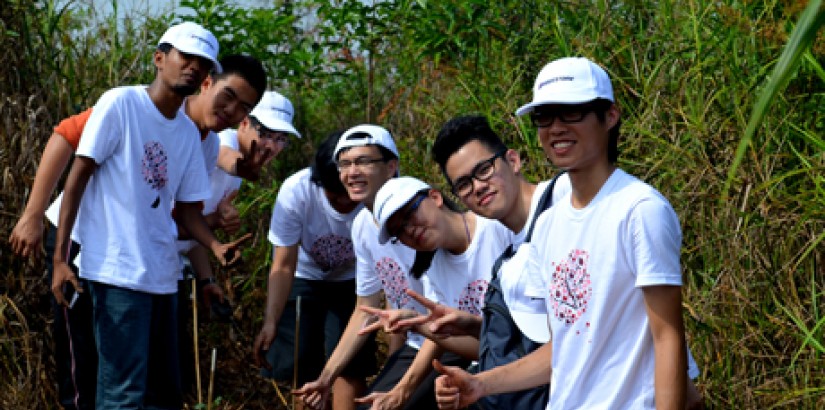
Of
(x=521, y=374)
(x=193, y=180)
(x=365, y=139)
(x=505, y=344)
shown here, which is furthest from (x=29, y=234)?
(x=521, y=374)

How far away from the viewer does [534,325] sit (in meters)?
3.16

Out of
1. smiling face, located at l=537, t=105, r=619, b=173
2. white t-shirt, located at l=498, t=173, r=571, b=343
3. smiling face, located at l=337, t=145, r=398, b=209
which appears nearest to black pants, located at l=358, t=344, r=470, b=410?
smiling face, located at l=337, t=145, r=398, b=209

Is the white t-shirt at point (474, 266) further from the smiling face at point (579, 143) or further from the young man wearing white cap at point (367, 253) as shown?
the smiling face at point (579, 143)

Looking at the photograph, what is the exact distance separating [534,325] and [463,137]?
880 millimetres

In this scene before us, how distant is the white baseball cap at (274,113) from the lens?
5.34m

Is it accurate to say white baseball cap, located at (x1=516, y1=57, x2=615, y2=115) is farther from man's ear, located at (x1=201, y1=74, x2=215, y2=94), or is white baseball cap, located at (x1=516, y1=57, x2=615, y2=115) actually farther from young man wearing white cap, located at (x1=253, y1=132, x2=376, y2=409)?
man's ear, located at (x1=201, y1=74, x2=215, y2=94)

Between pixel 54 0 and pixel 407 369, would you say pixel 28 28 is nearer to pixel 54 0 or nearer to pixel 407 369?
pixel 54 0

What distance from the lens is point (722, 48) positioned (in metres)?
5.09

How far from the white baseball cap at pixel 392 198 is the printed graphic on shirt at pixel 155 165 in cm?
96

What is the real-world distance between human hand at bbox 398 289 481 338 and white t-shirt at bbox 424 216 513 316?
1.02ft

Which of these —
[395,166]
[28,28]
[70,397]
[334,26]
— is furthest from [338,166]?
[334,26]

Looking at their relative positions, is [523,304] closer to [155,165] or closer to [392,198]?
[392,198]

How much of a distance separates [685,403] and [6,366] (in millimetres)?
3926

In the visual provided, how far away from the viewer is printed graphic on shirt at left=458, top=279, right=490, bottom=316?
3857 millimetres
